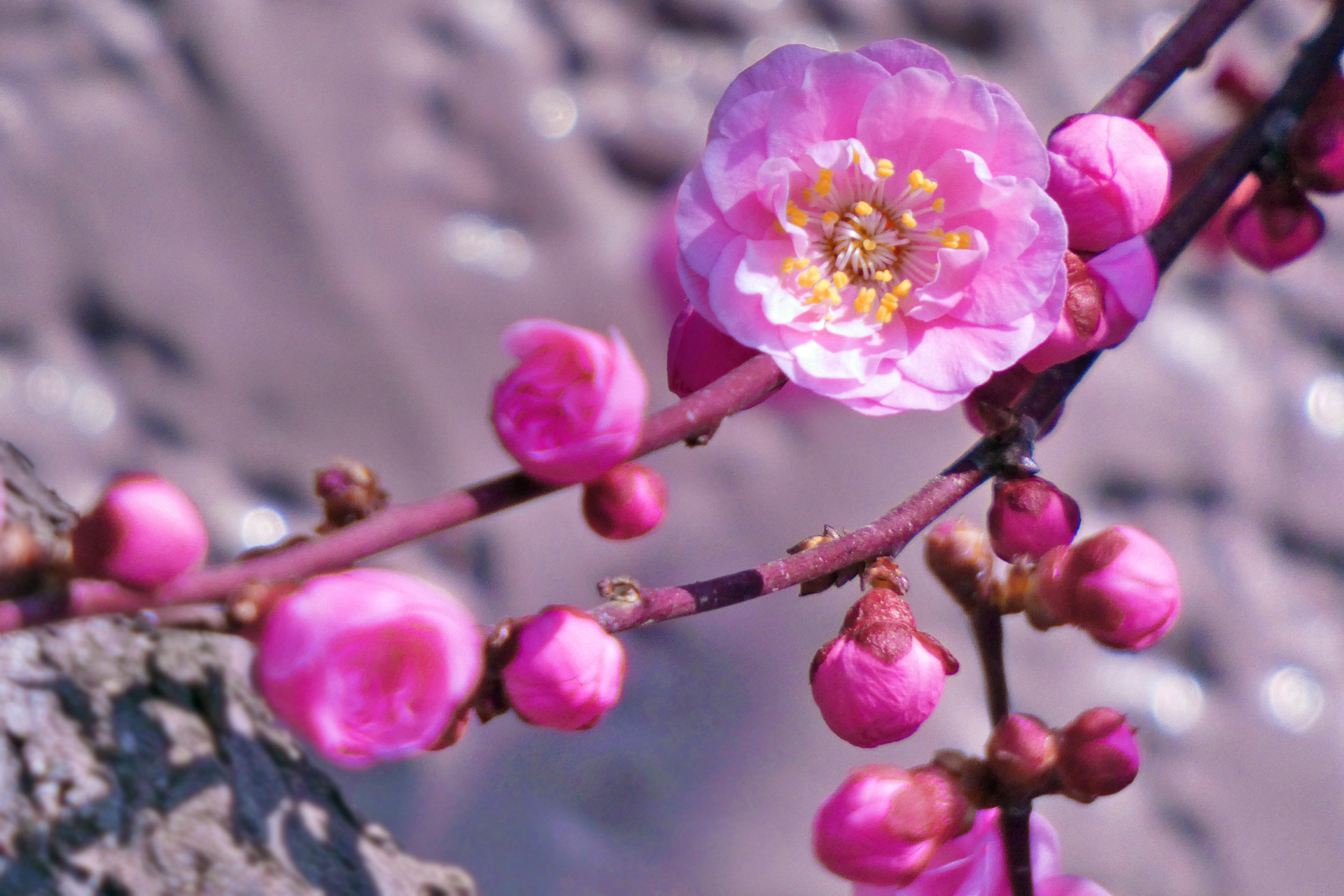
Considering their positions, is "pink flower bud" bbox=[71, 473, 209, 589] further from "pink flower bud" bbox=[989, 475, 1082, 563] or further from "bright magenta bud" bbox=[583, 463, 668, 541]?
"pink flower bud" bbox=[989, 475, 1082, 563]

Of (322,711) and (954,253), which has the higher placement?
(954,253)

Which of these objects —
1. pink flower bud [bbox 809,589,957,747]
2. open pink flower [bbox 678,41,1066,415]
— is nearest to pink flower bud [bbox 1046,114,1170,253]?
open pink flower [bbox 678,41,1066,415]

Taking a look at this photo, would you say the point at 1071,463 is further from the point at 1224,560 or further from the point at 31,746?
the point at 31,746

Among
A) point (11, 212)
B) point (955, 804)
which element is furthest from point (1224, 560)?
point (11, 212)

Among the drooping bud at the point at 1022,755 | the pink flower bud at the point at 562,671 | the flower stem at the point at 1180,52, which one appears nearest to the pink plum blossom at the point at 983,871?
the drooping bud at the point at 1022,755

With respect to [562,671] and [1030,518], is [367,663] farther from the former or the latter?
[1030,518]

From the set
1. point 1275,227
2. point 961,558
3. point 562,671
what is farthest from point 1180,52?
point 562,671
